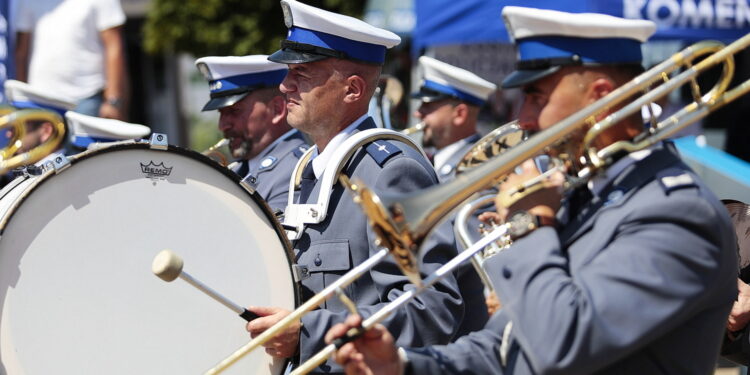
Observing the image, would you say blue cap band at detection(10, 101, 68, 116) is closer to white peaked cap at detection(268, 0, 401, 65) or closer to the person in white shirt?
the person in white shirt

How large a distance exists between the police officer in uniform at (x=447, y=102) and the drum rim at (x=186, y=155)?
11.8 ft

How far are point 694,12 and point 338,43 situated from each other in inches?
161

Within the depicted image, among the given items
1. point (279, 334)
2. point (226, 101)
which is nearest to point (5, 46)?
point (226, 101)

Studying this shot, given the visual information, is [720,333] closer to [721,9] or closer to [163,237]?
[163,237]

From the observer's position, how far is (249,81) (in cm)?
478

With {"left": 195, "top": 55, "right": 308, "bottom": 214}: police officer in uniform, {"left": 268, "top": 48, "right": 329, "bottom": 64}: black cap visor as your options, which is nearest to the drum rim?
{"left": 268, "top": 48, "right": 329, "bottom": 64}: black cap visor

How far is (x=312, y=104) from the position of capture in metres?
3.62

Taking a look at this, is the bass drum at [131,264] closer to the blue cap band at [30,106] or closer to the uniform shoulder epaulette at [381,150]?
the uniform shoulder epaulette at [381,150]

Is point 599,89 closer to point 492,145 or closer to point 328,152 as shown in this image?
point 328,152

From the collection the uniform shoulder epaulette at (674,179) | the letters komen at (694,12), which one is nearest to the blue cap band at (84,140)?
the letters komen at (694,12)

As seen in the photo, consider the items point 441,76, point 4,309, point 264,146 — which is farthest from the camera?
point 441,76

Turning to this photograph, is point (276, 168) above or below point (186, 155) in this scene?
below

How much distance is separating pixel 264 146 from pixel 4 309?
207 cm

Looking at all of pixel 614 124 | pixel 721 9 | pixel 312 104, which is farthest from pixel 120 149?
pixel 721 9
